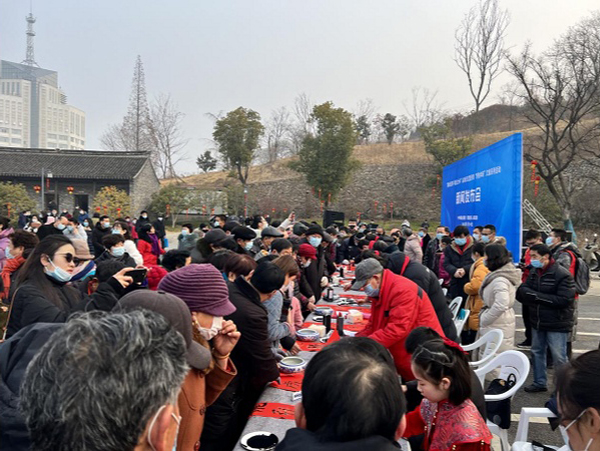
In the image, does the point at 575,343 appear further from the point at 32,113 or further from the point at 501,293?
the point at 32,113

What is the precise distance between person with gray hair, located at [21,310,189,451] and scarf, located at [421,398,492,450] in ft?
4.73

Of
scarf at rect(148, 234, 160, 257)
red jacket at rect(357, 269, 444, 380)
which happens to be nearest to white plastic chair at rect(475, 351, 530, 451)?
red jacket at rect(357, 269, 444, 380)

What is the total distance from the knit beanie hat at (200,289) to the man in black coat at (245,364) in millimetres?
485

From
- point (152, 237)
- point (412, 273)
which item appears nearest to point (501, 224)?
point (412, 273)

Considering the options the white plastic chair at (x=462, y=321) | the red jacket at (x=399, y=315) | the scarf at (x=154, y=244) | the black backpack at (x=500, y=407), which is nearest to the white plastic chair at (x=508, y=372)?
the black backpack at (x=500, y=407)

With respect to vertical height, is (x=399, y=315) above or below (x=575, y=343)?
above

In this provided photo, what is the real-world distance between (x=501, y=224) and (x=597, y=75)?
14228mm

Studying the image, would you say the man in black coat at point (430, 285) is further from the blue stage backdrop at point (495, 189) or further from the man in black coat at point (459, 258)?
the blue stage backdrop at point (495, 189)

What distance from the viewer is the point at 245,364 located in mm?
2611

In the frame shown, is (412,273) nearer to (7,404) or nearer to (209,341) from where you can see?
(209,341)

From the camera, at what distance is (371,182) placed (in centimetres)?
3531

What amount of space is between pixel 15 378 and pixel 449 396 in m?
1.80

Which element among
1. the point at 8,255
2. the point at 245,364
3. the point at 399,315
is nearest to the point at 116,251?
the point at 8,255

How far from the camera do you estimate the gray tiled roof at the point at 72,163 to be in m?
28.2
